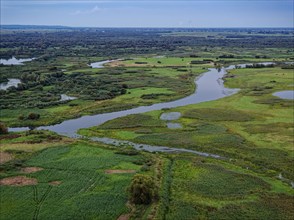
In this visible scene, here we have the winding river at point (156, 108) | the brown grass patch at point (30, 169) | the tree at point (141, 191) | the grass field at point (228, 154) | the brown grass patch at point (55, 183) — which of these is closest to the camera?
the grass field at point (228, 154)

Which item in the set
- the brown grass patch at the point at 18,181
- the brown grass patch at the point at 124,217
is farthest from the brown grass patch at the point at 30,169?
the brown grass patch at the point at 124,217

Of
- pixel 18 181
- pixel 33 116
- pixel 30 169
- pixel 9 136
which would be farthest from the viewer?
pixel 33 116

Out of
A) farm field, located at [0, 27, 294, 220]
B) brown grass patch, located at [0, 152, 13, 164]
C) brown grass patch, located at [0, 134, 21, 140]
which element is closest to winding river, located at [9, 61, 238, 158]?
farm field, located at [0, 27, 294, 220]

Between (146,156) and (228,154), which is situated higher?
(146,156)

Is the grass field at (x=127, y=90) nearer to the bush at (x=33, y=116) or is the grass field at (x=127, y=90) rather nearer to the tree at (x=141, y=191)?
the bush at (x=33, y=116)

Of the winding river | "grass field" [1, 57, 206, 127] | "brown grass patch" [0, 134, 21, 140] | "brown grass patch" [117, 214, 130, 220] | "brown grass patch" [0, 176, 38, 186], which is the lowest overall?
the winding river

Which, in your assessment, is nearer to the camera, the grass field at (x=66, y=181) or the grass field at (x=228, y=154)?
the grass field at (x=66, y=181)

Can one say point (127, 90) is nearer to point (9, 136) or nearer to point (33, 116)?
point (33, 116)

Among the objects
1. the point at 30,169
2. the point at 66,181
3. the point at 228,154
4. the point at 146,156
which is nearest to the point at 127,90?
the point at 146,156

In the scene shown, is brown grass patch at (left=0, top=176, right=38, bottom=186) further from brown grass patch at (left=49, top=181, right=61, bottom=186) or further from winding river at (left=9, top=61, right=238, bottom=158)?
winding river at (left=9, top=61, right=238, bottom=158)
